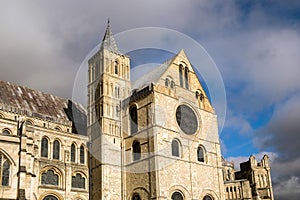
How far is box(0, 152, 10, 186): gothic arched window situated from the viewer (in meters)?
29.6

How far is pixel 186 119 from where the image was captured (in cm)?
3959

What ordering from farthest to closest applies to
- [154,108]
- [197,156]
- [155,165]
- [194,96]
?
1. [194,96]
2. [197,156]
3. [154,108]
4. [155,165]

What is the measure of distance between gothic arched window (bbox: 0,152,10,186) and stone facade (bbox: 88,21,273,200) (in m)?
9.69

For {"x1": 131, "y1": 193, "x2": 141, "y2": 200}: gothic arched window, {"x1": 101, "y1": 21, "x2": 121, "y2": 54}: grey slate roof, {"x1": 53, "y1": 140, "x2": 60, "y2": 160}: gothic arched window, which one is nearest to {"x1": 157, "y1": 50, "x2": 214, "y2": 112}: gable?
{"x1": 101, "y1": 21, "x2": 121, "y2": 54}: grey slate roof

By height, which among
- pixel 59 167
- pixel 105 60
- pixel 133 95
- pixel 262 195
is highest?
pixel 105 60

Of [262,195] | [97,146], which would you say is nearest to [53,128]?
[97,146]

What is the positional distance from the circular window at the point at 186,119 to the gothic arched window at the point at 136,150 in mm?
4948

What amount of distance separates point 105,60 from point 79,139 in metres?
9.77

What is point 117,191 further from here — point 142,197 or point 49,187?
point 49,187

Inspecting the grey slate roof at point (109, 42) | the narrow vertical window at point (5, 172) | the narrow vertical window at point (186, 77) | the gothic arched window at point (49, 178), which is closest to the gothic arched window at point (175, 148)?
the narrow vertical window at point (186, 77)

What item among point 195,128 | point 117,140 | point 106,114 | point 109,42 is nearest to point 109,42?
point 109,42

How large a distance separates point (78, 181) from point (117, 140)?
19.5 ft

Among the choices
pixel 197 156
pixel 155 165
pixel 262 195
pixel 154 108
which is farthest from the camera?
pixel 262 195

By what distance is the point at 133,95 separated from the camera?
39812 mm
